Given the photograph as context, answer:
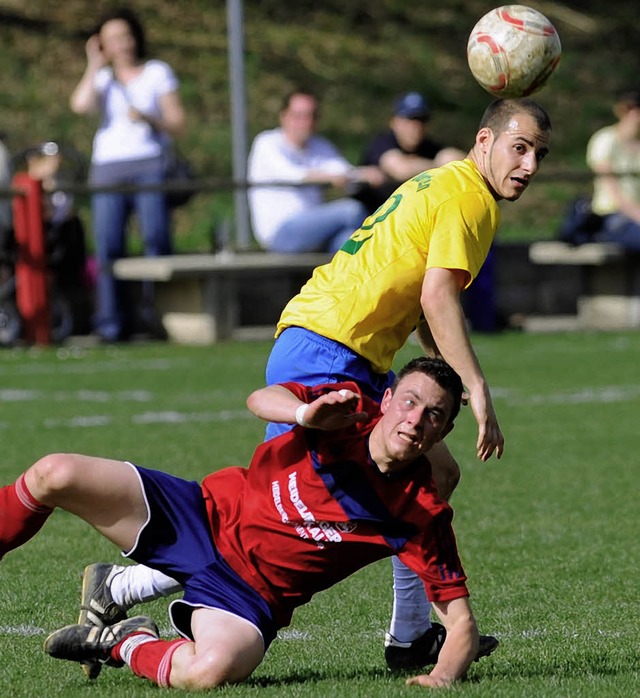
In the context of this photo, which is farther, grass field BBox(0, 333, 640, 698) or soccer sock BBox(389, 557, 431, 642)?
soccer sock BBox(389, 557, 431, 642)

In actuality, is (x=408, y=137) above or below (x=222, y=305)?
above

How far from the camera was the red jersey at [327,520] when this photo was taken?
395 centimetres

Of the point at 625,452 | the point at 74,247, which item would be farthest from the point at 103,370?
the point at 625,452

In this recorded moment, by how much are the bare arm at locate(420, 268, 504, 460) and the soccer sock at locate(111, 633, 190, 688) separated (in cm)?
96

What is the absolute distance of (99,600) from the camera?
432 centimetres

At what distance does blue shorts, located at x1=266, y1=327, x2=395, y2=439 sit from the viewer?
445cm

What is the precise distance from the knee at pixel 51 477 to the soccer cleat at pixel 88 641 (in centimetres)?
35

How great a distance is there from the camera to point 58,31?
67.1 ft

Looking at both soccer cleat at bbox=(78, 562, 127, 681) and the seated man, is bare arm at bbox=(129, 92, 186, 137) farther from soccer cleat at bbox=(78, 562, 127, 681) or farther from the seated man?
the seated man

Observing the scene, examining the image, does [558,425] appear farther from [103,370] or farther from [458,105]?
[458,105]

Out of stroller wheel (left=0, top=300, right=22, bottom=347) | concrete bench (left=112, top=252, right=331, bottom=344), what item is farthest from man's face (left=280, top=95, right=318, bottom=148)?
stroller wheel (left=0, top=300, right=22, bottom=347)

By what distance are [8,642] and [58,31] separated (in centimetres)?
1700

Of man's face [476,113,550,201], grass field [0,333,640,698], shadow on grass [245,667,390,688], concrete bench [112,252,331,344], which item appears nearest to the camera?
shadow on grass [245,667,390,688]

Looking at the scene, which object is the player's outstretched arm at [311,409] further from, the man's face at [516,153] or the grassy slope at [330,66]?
the grassy slope at [330,66]
